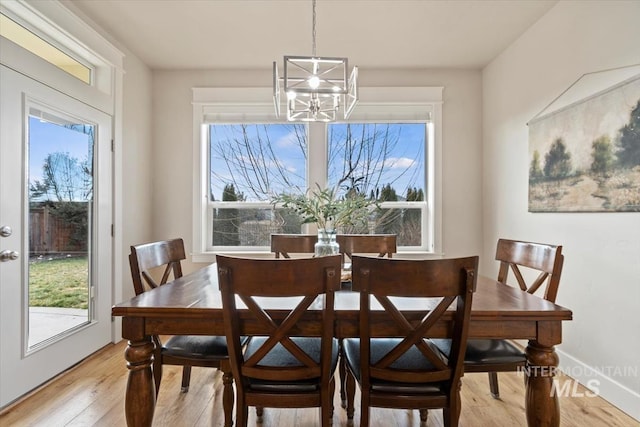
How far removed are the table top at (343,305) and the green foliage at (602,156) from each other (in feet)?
3.61

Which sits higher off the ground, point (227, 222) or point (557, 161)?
point (557, 161)

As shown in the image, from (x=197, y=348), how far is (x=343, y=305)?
78cm

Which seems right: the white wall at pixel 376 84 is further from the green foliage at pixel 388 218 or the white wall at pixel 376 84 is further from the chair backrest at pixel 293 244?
the chair backrest at pixel 293 244

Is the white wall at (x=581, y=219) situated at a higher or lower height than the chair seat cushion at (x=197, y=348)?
higher

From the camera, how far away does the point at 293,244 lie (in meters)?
2.41

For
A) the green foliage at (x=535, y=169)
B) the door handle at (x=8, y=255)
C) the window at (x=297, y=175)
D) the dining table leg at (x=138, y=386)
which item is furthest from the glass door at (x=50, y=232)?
the green foliage at (x=535, y=169)

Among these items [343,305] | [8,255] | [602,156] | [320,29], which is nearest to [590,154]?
[602,156]

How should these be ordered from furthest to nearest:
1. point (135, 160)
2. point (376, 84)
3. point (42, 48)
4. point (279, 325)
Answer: point (376, 84) → point (135, 160) → point (42, 48) → point (279, 325)

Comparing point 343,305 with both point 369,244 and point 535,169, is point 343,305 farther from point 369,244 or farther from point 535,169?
point 535,169

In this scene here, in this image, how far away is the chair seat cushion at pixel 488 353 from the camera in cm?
150

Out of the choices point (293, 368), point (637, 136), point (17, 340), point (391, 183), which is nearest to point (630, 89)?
point (637, 136)

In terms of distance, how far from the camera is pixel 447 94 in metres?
3.42

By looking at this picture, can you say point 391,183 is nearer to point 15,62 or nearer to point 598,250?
point 598,250

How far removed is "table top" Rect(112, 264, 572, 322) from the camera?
48.2 inches
